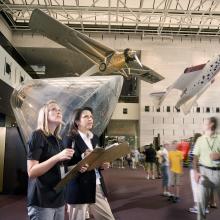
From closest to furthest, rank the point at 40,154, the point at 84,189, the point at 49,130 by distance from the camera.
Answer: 1. the point at 40,154
2. the point at 49,130
3. the point at 84,189

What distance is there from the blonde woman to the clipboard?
8cm

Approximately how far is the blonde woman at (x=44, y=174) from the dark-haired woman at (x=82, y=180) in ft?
1.72

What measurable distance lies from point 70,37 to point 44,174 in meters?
Answer: 13.1

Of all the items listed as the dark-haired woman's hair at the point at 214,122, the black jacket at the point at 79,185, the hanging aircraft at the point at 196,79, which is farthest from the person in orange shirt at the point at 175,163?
the hanging aircraft at the point at 196,79

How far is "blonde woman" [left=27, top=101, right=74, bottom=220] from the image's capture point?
2.22 metres

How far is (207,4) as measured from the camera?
23.3 meters

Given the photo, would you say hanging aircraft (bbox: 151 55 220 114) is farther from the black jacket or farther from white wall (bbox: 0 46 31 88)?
the black jacket

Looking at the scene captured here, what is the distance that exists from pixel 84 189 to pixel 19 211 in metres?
4.42

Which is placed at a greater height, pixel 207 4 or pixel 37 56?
pixel 207 4

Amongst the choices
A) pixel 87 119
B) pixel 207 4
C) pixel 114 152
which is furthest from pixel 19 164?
pixel 207 4

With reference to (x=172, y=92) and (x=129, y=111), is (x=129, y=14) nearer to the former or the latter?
(x=172, y=92)

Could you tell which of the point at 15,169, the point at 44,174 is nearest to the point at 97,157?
the point at 44,174

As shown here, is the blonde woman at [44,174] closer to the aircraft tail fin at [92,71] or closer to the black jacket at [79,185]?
the black jacket at [79,185]

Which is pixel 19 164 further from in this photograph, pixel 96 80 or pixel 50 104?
pixel 50 104
